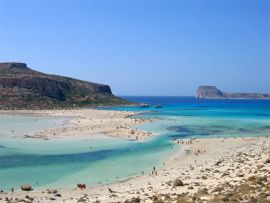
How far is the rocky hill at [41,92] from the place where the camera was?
118 meters

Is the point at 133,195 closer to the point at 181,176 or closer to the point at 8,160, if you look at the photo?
the point at 181,176

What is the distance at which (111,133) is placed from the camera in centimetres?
5866

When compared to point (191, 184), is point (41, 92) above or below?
above

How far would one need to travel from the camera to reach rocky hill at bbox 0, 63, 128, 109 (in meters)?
118

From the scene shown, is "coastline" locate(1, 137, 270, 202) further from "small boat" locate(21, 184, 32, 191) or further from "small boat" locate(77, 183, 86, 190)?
"small boat" locate(21, 184, 32, 191)

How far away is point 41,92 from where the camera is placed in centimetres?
13088

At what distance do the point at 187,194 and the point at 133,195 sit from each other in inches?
123

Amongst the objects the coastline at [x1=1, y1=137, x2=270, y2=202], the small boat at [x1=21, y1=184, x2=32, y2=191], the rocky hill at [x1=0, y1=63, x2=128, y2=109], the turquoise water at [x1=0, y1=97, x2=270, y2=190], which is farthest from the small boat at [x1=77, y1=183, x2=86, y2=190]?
the rocky hill at [x1=0, y1=63, x2=128, y2=109]

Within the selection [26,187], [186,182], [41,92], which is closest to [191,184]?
[186,182]

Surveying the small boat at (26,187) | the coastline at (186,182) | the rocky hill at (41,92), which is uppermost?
the rocky hill at (41,92)

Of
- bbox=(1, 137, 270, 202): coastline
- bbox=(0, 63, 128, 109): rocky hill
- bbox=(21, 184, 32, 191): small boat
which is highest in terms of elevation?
bbox=(0, 63, 128, 109): rocky hill

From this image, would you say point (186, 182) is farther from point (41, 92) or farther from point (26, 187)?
point (41, 92)

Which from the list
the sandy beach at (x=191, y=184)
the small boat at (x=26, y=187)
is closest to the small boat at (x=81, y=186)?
the sandy beach at (x=191, y=184)

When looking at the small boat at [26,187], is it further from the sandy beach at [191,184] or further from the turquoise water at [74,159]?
the turquoise water at [74,159]
